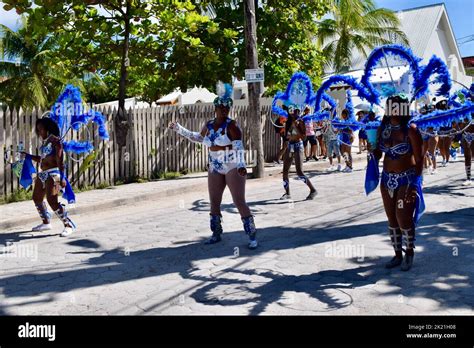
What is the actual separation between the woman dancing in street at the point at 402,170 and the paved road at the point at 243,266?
50 centimetres

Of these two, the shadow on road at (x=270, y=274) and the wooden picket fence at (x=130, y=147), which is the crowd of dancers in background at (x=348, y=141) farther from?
the wooden picket fence at (x=130, y=147)

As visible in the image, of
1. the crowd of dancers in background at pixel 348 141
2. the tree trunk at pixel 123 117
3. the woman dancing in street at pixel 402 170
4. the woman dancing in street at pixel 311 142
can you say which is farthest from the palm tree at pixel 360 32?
the woman dancing in street at pixel 402 170

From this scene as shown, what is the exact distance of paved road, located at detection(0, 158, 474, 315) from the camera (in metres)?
4.53

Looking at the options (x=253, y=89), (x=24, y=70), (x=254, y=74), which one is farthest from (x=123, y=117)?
(x=24, y=70)

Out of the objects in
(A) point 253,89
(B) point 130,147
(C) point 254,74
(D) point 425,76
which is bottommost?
(B) point 130,147

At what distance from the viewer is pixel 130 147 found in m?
13.0

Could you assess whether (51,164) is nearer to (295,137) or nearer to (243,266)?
(243,266)

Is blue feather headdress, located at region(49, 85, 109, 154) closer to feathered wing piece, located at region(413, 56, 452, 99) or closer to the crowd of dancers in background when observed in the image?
the crowd of dancers in background

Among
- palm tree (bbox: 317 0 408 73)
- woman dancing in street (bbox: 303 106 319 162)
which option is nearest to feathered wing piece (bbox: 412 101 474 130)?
woman dancing in street (bbox: 303 106 319 162)

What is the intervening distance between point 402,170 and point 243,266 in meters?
2.02

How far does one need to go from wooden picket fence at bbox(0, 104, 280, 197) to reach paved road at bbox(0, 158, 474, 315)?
249cm
